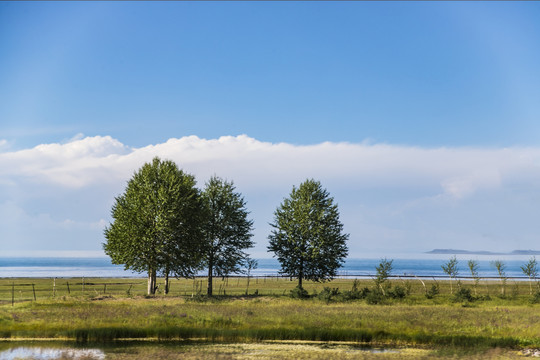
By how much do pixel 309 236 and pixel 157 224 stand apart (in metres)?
18.9

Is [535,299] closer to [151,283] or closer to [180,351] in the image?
[180,351]

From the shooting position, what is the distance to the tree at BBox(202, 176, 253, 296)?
221ft

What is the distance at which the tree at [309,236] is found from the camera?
65438mm

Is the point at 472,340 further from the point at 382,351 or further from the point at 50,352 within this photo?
the point at 50,352

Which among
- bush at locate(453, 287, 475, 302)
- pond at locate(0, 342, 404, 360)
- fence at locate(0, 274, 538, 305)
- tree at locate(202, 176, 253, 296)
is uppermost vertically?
tree at locate(202, 176, 253, 296)

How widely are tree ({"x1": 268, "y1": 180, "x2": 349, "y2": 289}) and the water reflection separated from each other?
38.0 m

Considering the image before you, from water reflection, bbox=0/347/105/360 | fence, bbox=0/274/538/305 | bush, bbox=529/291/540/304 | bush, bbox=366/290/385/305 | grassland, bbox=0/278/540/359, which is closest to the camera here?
water reflection, bbox=0/347/105/360

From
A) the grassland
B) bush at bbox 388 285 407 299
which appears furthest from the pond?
bush at bbox 388 285 407 299

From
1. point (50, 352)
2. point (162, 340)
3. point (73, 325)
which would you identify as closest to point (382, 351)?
point (162, 340)

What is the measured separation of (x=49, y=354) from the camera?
94.8 ft

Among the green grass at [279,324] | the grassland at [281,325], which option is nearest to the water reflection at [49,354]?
the green grass at [279,324]

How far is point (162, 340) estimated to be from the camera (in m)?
34.8

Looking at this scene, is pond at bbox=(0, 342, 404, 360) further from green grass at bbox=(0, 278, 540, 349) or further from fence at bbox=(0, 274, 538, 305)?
fence at bbox=(0, 274, 538, 305)

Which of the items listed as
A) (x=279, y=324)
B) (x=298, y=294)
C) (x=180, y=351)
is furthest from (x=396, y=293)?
(x=180, y=351)
